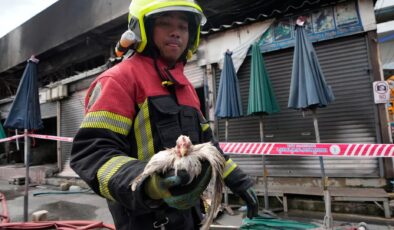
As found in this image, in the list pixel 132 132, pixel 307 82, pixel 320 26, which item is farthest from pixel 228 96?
pixel 132 132

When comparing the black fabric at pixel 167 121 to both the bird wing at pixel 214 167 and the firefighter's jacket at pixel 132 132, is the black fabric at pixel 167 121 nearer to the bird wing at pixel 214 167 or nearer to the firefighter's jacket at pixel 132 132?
the firefighter's jacket at pixel 132 132

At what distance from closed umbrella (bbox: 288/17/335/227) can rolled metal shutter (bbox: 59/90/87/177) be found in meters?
8.37

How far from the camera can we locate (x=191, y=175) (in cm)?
93

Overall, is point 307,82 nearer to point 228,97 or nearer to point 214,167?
point 228,97

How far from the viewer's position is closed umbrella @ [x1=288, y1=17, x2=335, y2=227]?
466 centimetres

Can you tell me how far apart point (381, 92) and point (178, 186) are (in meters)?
5.95

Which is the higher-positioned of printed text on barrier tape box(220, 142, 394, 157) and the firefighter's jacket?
the firefighter's jacket

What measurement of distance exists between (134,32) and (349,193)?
17.6ft

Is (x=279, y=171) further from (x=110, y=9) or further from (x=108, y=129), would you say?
(x=110, y=9)

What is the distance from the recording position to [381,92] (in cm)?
538

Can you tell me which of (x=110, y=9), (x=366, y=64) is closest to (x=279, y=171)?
(x=366, y=64)

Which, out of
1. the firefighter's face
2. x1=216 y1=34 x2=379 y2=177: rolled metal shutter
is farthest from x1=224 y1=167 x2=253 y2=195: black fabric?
x1=216 y1=34 x2=379 y2=177: rolled metal shutter

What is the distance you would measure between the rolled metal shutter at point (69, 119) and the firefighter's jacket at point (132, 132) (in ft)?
32.1

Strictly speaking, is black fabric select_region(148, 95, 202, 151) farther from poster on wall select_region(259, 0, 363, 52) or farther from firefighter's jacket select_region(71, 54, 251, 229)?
poster on wall select_region(259, 0, 363, 52)
